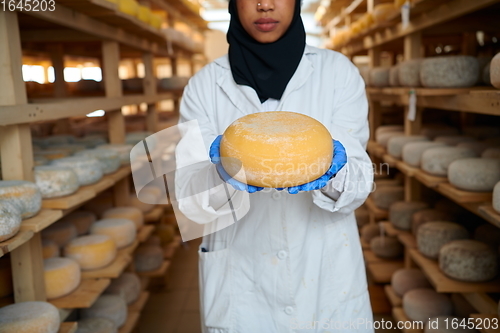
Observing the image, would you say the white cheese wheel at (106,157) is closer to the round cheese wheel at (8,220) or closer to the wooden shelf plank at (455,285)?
the round cheese wheel at (8,220)

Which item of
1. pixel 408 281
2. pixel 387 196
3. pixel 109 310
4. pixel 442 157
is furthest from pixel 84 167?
pixel 387 196

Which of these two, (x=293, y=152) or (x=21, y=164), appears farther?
(x=21, y=164)

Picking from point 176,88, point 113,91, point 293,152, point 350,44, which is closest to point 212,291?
point 293,152

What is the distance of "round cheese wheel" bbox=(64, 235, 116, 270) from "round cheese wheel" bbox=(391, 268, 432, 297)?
1.57 metres

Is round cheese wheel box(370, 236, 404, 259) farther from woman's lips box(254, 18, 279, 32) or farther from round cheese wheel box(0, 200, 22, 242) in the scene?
round cheese wheel box(0, 200, 22, 242)

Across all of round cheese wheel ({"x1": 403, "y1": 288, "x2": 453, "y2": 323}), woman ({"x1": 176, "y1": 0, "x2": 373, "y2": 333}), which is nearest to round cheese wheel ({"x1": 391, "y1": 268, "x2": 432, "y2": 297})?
round cheese wheel ({"x1": 403, "y1": 288, "x2": 453, "y2": 323})

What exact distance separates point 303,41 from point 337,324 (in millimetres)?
862

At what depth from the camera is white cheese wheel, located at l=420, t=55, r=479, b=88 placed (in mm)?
2111

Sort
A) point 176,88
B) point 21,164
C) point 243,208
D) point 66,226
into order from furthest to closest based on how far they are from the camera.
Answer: point 176,88
point 66,226
point 21,164
point 243,208

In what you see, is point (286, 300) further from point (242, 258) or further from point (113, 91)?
point (113, 91)

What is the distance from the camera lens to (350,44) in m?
4.79

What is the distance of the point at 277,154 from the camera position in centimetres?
101

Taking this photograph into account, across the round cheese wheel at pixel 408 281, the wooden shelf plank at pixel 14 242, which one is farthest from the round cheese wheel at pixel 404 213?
the wooden shelf plank at pixel 14 242

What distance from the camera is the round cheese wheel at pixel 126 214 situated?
2691mm
